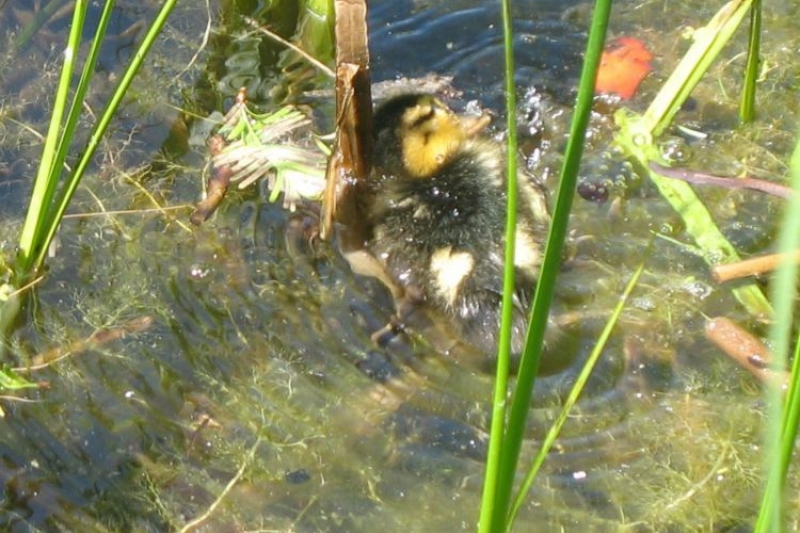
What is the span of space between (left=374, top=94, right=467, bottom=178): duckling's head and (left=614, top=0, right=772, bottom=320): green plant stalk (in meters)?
0.39

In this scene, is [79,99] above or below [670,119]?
above

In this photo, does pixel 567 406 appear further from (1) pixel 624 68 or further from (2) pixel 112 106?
(1) pixel 624 68

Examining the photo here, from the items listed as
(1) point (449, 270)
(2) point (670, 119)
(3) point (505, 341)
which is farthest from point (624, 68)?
(3) point (505, 341)

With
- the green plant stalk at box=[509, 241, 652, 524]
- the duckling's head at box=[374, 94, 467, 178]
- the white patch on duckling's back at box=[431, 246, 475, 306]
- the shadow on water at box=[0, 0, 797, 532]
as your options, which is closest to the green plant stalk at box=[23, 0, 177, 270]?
the shadow on water at box=[0, 0, 797, 532]

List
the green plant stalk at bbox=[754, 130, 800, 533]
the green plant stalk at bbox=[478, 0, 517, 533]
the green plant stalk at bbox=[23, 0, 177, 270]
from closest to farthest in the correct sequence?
the green plant stalk at bbox=[754, 130, 800, 533] → the green plant stalk at bbox=[478, 0, 517, 533] → the green plant stalk at bbox=[23, 0, 177, 270]

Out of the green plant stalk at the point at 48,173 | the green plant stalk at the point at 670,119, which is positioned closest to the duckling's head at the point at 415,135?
the green plant stalk at the point at 670,119

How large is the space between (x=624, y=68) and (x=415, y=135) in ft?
2.08

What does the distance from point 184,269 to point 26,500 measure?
58cm

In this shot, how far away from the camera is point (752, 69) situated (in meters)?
2.39

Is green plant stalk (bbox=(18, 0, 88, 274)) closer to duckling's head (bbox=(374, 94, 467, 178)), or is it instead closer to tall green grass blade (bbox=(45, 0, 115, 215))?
tall green grass blade (bbox=(45, 0, 115, 215))

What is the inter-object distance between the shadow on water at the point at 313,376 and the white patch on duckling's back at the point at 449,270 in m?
0.11

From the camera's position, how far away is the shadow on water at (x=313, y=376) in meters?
1.97

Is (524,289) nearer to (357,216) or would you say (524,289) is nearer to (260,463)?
(357,216)

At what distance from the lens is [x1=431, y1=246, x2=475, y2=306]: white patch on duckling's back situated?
2223 millimetres
